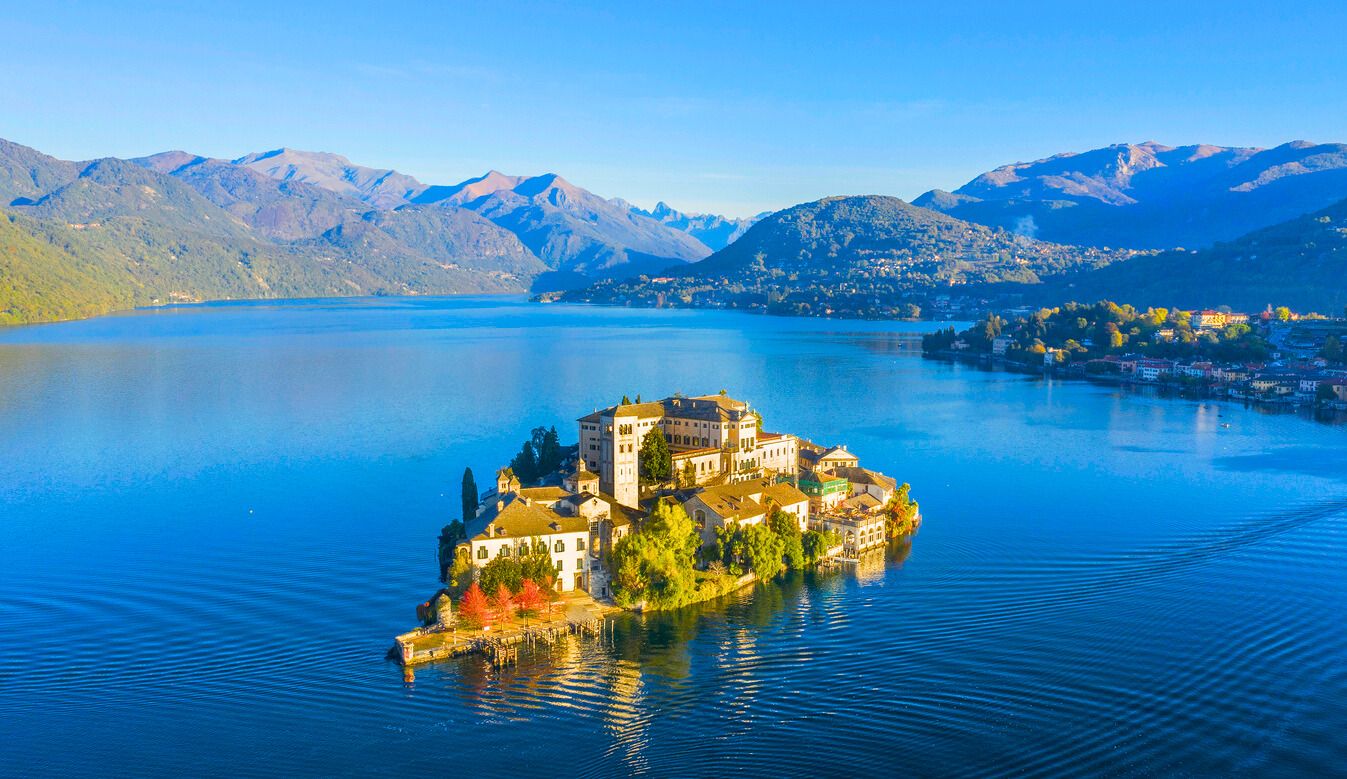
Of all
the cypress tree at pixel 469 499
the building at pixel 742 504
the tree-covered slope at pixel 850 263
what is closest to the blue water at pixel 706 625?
the cypress tree at pixel 469 499

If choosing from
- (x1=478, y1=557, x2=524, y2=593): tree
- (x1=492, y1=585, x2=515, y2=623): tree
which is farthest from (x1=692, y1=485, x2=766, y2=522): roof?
(x1=492, y1=585, x2=515, y2=623): tree

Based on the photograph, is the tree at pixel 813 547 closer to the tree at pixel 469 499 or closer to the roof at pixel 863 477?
the roof at pixel 863 477

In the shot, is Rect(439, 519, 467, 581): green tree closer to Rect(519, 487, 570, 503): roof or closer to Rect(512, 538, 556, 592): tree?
Rect(519, 487, 570, 503): roof

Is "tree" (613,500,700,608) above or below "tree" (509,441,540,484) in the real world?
below

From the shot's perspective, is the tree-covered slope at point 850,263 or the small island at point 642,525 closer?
the small island at point 642,525

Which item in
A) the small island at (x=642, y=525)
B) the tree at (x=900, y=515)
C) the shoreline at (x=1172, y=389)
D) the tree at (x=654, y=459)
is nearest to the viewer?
the small island at (x=642, y=525)

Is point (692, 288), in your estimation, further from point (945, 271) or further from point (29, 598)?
point (29, 598)
